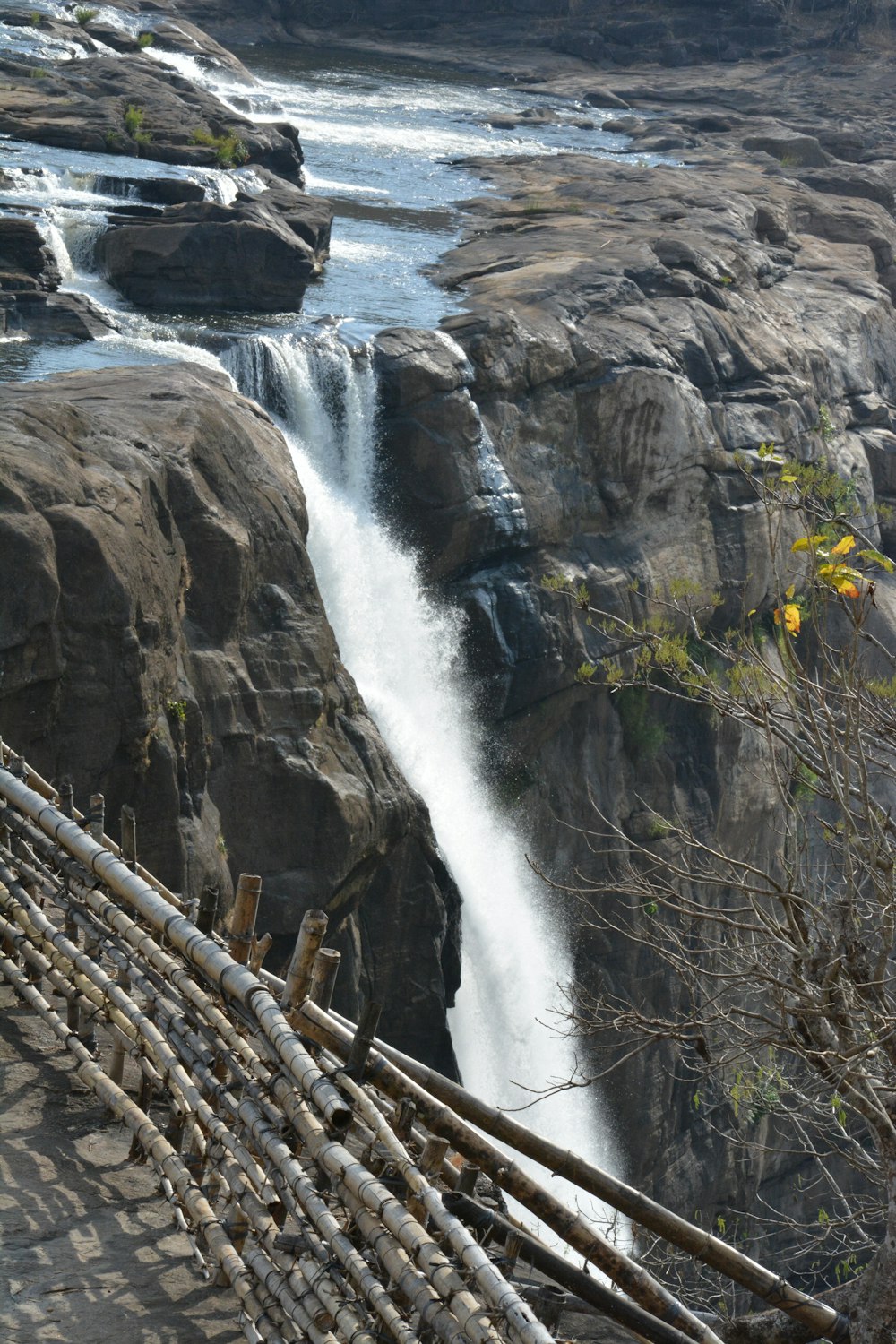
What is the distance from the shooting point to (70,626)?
989 centimetres

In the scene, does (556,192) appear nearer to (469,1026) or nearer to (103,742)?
(469,1026)

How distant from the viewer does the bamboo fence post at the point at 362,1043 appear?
4887mm

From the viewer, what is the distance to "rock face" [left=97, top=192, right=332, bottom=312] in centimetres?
1802

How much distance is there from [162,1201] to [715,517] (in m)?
14.2

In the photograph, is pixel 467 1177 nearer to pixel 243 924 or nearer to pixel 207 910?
pixel 243 924

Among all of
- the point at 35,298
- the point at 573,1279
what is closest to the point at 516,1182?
the point at 573,1279

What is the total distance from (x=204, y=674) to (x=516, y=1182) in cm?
676

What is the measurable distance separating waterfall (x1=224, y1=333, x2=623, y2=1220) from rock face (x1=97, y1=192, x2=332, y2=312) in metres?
2.49

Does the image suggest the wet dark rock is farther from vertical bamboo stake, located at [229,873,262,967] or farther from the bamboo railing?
vertical bamboo stake, located at [229,873,262,967]

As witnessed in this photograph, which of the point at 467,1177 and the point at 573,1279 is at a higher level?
the point at 467,1177

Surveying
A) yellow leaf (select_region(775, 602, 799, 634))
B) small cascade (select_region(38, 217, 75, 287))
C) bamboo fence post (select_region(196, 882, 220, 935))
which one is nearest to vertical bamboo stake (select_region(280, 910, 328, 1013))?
bamboo fence post (select_region(196, 882, 220, 935))

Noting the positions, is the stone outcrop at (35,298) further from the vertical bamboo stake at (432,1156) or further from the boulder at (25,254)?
the vertical bamboo stake at (432,1156)

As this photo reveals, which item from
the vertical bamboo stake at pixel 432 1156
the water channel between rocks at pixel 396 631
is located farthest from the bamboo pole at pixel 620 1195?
the water channel between rocks at pixel 396 631

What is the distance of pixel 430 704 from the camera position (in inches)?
619
